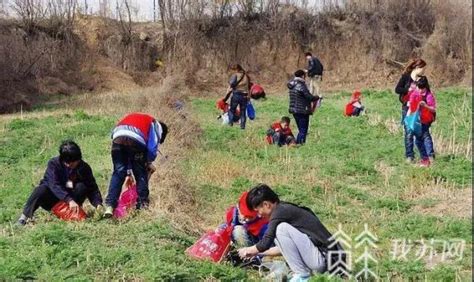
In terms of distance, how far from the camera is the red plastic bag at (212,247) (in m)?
5.85

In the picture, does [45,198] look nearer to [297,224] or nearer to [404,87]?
[297,224]

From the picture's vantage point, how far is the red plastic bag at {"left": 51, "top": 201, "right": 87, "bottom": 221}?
23.3ft

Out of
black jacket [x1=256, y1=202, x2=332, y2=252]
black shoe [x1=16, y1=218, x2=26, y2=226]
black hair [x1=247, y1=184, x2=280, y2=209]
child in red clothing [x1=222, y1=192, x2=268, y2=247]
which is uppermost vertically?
black hair [x1=247, y1=184, x2=280, y2=209]

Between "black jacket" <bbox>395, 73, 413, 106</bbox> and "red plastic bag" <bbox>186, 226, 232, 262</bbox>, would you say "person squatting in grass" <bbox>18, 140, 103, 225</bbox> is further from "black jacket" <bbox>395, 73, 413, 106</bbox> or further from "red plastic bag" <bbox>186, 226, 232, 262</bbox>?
"black jacket" <bbox>395, 73, 413, 106</bbox>

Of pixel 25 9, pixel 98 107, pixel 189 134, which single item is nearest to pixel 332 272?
pixel 189 134

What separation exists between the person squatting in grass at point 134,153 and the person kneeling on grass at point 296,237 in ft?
7.17

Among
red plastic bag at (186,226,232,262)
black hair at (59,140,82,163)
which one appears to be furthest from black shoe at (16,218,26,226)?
red plastic bag at (186,226,232,262)

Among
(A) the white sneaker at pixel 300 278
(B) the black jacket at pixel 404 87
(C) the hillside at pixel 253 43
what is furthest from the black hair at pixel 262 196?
(C) the hillside at pixel 253 43

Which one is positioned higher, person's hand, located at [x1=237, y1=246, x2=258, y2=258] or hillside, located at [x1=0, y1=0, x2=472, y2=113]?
hillside, located at [x1=0, y1=0, x2=472, y2=113]

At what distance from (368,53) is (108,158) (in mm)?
22698

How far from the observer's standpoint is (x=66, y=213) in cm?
718

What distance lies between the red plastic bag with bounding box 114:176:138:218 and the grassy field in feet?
1.01

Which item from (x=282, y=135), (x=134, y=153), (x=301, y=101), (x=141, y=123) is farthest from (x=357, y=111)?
(x=134, y=153)

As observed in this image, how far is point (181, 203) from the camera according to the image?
8242 mm
